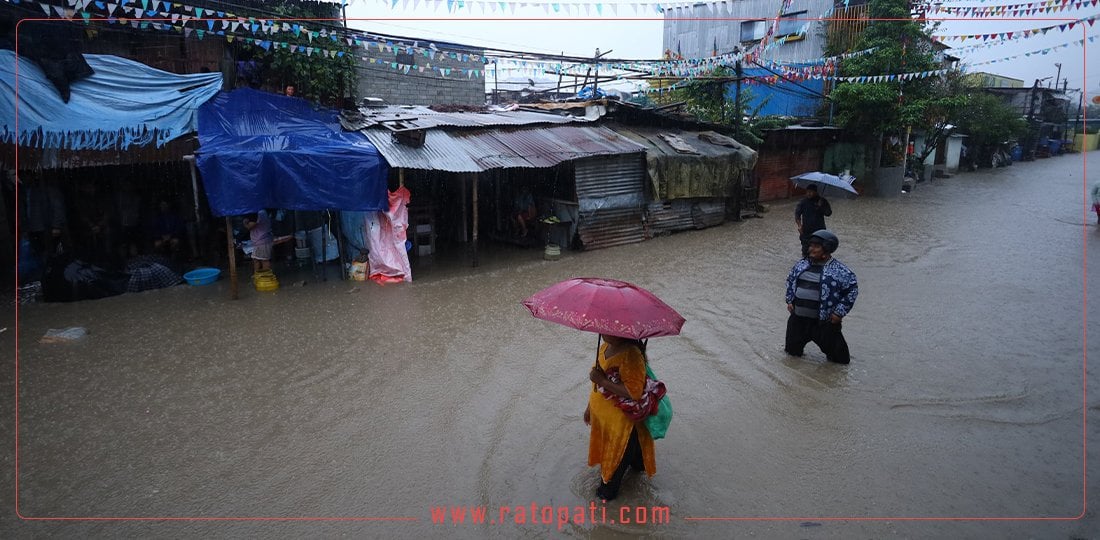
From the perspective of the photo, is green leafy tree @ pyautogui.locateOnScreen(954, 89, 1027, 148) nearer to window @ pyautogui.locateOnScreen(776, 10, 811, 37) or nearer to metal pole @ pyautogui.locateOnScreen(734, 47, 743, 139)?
window @ pyautogui.locateOnScreen(776, 10, 811, 37)

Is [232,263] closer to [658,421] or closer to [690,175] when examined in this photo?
[658,421]

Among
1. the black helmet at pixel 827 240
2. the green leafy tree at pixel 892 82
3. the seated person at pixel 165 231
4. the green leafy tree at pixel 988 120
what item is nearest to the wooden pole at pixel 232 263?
the seated person at pixel 165 231

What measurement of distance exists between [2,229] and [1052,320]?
55.5ft

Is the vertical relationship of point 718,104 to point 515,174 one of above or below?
above

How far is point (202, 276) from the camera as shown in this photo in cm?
998

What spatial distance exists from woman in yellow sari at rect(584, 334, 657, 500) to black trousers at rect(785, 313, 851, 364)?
126 inches

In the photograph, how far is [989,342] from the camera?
762 centimetres

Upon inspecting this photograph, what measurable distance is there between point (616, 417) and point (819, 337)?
12.2 feet

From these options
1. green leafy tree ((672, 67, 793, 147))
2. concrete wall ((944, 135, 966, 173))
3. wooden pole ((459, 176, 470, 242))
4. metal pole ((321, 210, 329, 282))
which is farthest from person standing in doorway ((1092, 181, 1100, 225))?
metal pole ((321, 210, 329, 282))

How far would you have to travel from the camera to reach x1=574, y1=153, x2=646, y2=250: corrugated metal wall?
13.0 meters

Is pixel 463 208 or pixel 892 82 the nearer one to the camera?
pixel 463 208

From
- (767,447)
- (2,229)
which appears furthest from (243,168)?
(767,447)

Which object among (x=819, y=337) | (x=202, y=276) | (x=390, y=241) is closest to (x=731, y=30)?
(x=390, y=241)

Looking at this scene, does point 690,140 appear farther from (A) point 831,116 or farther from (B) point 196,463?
(B) point 196,463
